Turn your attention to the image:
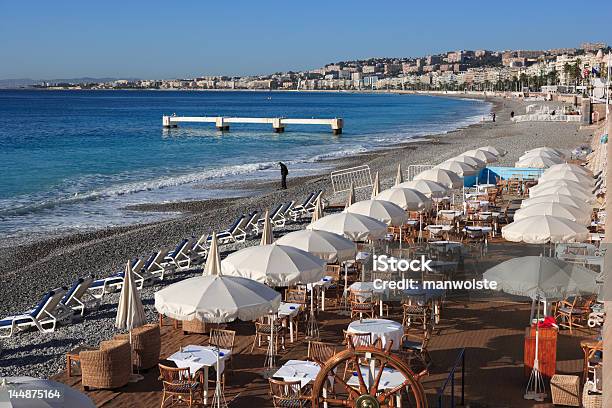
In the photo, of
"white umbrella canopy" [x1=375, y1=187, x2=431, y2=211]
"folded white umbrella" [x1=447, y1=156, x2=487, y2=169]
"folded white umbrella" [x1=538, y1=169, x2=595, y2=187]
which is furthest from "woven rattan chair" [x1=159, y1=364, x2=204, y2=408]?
"folded white umbrella" [x1=447, y1=156, x2=487, y2=169]

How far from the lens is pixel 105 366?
25.6 ft

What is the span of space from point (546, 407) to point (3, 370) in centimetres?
663

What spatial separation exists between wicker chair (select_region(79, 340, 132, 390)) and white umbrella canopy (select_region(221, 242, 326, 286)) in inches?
68.3

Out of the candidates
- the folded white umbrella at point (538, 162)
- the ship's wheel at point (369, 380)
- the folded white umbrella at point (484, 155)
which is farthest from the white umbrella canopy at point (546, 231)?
the folded white umbrella at point (484, 155)

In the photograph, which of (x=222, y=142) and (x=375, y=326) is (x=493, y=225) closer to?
(x=375, y=326)

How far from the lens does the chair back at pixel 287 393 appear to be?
22.7ft

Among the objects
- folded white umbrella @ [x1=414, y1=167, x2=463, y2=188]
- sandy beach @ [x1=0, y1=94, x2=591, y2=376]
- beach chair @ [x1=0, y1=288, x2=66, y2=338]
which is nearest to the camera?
sandy beach @ [x1=0, y1=94, x2=591, y2=376]

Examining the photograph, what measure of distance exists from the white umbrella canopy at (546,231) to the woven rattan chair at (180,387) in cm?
547

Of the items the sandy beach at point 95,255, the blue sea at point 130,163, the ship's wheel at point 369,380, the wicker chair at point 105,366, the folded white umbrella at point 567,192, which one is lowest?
the blue sea at point 130,163

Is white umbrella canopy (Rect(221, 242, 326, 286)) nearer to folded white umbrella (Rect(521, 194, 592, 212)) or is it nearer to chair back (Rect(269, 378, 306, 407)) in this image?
chair back (Rect(269, 378, 306, 407))

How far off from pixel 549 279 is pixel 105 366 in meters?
5.04

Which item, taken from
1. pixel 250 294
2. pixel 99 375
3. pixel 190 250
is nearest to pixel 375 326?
pixel 250 294

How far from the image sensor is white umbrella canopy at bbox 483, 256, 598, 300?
816 centimetres

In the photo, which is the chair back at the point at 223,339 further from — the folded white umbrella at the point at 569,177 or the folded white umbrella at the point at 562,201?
the folded white umbrella at the point at 569,177
